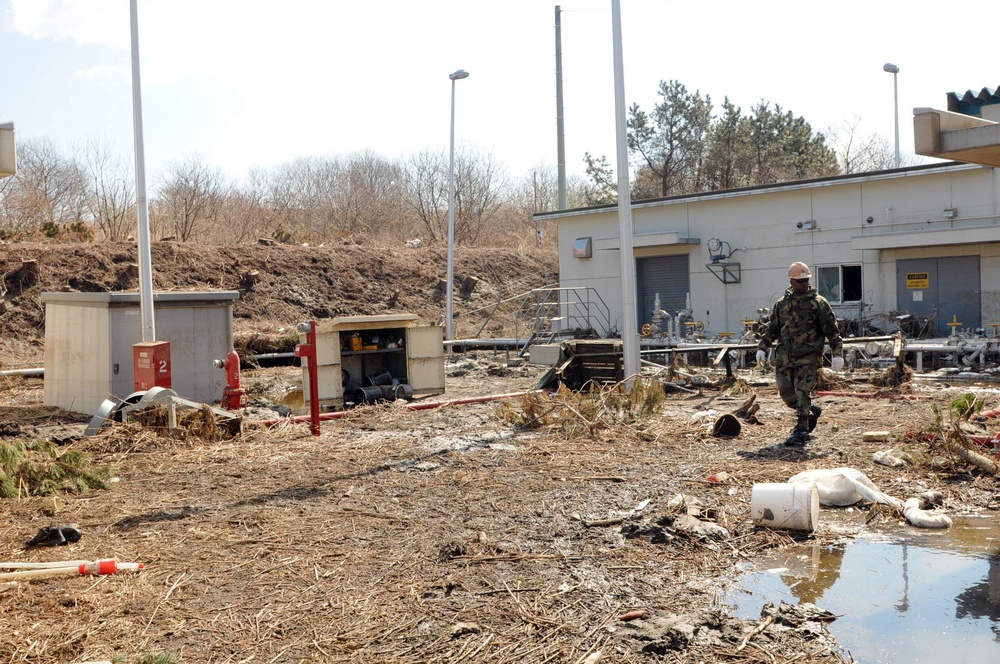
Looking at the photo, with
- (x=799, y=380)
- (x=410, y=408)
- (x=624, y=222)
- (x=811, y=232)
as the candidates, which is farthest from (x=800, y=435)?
(x=811, y=232)

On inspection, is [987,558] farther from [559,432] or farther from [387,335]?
[387,335]

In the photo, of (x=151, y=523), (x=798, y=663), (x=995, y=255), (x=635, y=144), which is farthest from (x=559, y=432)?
(x=635, y=144)

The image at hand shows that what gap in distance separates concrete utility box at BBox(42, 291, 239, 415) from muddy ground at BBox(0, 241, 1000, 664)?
180 cm

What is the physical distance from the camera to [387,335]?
16578 mm

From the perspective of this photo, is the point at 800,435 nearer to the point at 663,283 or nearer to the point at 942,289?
the point at 942,289

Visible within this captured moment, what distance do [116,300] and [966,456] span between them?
12.3 m

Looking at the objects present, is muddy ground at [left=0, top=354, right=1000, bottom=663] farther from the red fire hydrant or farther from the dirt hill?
the dirt hill

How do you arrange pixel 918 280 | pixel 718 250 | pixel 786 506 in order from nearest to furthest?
pixel 786 506 < pixel 918 280 < pixel 718 250

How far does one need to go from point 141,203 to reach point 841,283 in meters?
17.1

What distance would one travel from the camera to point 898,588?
5570 millimetres

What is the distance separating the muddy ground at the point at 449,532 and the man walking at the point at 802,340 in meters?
0.52

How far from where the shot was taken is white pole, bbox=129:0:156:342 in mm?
13508

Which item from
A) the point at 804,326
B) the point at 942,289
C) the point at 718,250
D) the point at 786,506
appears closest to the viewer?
the point at 786,506

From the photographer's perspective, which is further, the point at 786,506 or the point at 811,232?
the point at 811,232
